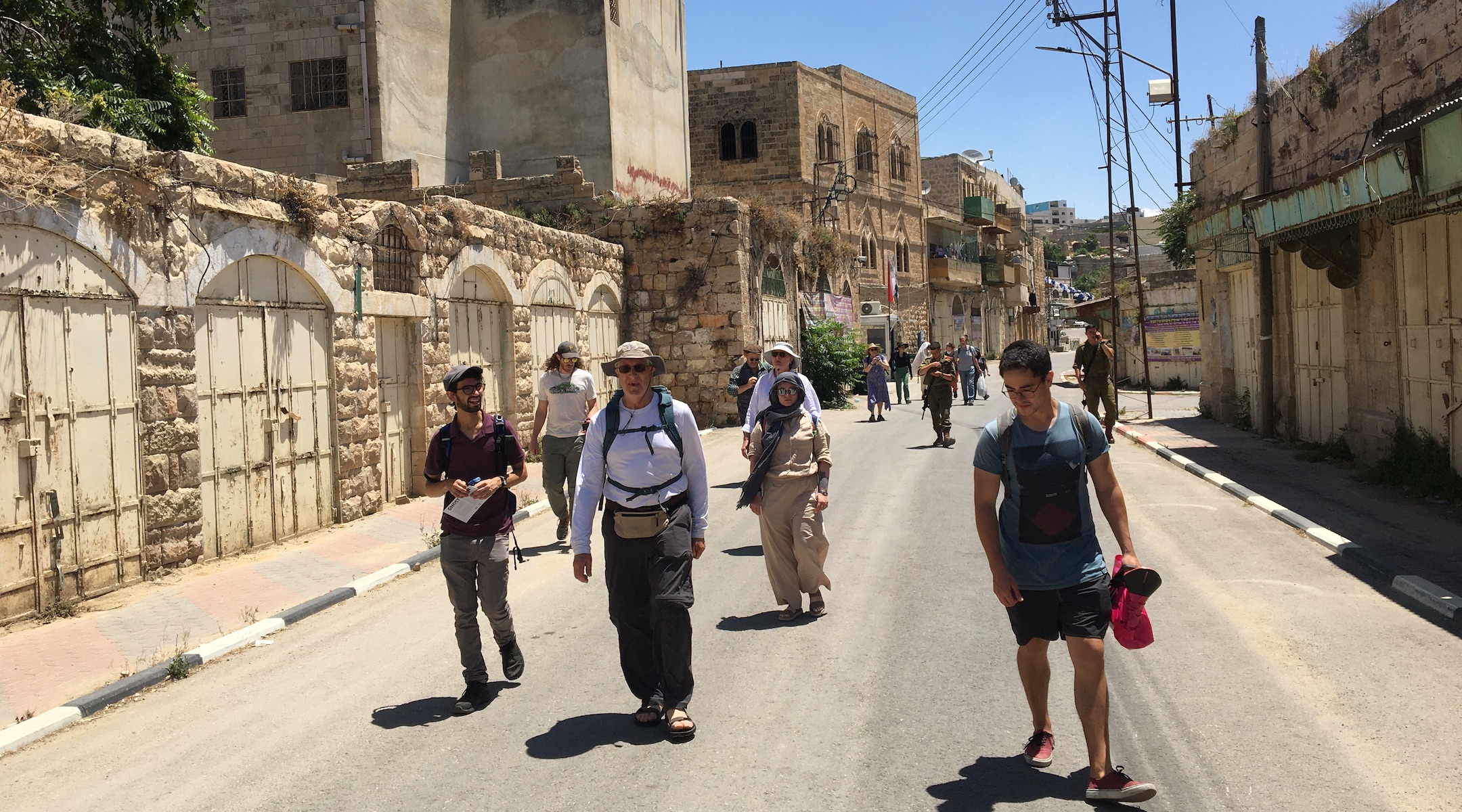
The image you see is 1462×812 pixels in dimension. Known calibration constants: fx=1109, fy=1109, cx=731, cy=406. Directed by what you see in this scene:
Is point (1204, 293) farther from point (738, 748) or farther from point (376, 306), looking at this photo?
point (738, 748)

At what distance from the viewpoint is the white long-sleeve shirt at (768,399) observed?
7.44 metres

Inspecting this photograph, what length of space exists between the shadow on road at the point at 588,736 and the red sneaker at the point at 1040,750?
62.5 inches

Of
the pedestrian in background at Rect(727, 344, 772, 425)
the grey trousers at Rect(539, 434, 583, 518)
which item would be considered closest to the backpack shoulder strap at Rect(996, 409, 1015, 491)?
the grey trousers at Rect(539, 434, 583, 518)

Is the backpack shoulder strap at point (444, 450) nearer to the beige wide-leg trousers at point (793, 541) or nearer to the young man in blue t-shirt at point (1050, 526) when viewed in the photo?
the beige wide-leg trousers at point (793, 541)

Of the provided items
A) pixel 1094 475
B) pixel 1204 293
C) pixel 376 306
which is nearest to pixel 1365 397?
pixel 1204 293

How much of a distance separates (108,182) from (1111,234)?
2445cm

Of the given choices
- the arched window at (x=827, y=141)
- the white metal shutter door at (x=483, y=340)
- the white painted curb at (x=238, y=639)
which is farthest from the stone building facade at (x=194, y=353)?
the arched window at (x=827, y=141)

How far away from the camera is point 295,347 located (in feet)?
35.4

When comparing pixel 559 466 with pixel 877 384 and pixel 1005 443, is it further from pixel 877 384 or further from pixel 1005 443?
pixel 877 384

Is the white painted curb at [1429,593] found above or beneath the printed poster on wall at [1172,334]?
beneath

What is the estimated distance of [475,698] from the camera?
5559mm

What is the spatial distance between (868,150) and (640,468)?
149ft

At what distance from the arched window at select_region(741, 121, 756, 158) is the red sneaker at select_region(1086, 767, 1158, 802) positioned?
139 feet

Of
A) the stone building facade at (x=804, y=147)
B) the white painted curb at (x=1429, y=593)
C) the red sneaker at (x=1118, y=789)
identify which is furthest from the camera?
the stone building facade at (x=804, y=147)
